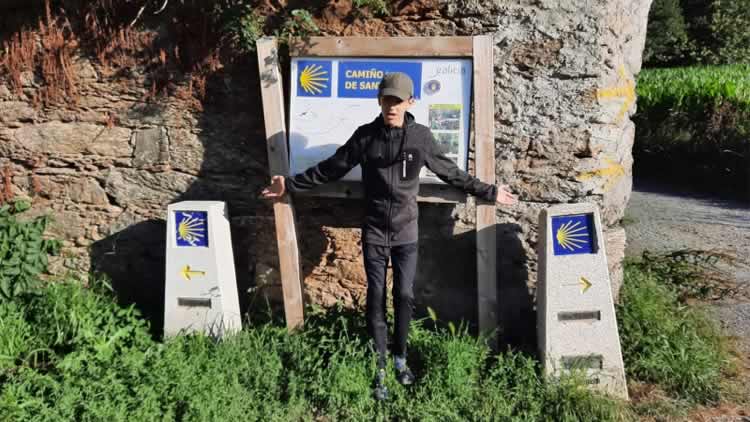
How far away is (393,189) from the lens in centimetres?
370

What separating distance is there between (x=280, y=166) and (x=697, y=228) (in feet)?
16.2

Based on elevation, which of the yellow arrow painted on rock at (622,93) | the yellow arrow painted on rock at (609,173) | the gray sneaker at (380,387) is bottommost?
the gray sneaker at (380,387)

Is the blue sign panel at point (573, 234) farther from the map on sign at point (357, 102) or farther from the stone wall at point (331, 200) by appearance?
the map on sign at point (357, 102)

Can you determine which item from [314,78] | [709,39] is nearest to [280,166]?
[314,78]

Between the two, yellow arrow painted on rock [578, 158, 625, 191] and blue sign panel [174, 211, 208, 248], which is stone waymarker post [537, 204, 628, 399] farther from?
blue sign panel [174, 211, 208, 248]

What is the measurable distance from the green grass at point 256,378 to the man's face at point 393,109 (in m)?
1.26

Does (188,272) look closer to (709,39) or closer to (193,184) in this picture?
(193,184)

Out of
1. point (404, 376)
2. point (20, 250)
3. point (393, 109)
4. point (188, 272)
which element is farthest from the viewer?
point (20, 250)

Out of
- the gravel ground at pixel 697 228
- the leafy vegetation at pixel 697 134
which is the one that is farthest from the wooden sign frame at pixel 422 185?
the leafy vegetation at pixel 697 134

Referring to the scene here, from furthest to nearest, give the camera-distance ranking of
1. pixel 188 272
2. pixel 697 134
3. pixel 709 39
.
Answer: pixel 709 39, pixel 697 134, pixel 188 272

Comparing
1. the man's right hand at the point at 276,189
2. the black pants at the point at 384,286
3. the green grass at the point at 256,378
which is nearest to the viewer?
the green grass at the point at 256,378

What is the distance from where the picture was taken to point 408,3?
4.18 m

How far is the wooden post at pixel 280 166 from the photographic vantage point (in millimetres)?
4121

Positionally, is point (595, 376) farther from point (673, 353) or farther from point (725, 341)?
point (725, 341)
